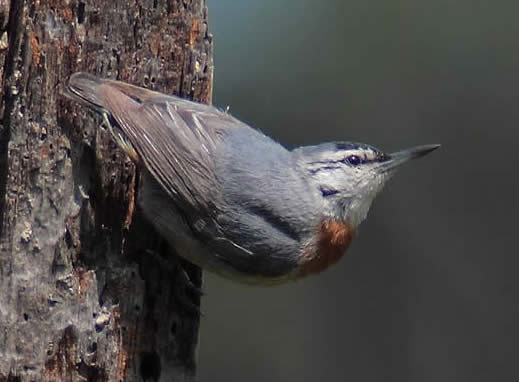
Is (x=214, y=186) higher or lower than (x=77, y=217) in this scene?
higher

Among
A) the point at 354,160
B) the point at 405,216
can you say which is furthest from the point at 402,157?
the point at 405,216

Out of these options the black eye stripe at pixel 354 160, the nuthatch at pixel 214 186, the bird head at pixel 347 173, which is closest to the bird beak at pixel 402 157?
the bird head at pixel 347 173

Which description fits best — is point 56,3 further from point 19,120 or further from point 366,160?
point 366,160

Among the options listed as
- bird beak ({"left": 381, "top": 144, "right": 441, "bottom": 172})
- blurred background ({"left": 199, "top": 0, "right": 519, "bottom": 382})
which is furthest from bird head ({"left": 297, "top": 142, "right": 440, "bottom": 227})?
blurred background ({"left": 199, "top": 0, "right": 519, "bottom": 382})

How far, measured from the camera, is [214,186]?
4.28m

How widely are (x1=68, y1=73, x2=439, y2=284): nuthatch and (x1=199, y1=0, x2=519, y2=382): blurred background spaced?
11.0 feet

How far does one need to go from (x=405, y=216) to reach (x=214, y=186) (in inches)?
156

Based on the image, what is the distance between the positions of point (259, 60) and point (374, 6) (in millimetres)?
1098

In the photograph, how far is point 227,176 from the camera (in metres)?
4.30

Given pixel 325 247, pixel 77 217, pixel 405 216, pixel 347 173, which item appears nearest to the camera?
pixel 77 217

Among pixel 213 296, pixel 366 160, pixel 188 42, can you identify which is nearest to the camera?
pixel 188 42

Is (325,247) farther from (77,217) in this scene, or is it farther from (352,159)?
(77,217)

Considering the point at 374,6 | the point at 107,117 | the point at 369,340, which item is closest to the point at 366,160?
the point at 107,117

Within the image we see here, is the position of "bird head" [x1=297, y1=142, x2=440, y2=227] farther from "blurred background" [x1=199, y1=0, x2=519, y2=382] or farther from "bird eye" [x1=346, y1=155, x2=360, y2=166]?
"blurred background" [x1=199, y1=0, x2=519, y2=382]
